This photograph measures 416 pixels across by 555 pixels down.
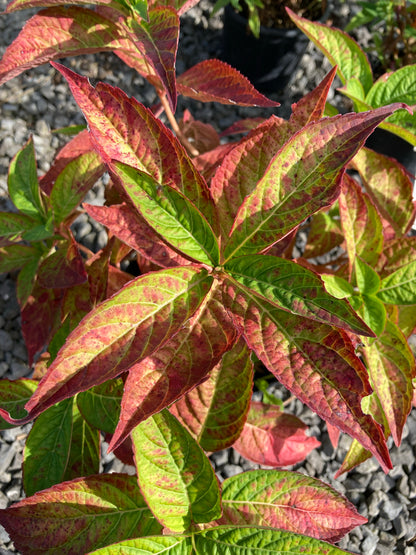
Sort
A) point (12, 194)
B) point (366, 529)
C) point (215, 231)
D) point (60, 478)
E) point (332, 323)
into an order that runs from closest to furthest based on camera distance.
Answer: point (332, 323) < point (215, 231) < point (60, 478) < point (12, 194) < point (366, 529)

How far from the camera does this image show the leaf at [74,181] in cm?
120

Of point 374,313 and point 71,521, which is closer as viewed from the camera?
point 71,521

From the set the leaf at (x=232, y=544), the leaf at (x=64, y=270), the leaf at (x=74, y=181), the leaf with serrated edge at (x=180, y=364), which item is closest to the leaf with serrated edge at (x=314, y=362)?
the leaf with serrated edge at (x=180, y=364)

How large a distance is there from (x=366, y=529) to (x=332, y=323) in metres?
1.09

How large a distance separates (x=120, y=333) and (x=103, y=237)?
1297 millimetres

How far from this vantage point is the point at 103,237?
196cm

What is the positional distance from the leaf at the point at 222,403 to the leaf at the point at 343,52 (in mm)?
733

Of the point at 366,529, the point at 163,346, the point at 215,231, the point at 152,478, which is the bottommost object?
the point at 366,529

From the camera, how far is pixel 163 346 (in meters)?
0.77

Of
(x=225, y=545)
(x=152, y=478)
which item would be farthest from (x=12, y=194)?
(x=225, y=545)

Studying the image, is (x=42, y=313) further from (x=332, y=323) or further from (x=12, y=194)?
(x=332, y=323)

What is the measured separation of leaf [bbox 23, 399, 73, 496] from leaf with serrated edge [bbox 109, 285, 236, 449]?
36cm

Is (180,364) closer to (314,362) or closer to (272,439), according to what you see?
(314,362)

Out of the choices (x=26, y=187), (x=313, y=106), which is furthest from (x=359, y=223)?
(x=26, y=187)
